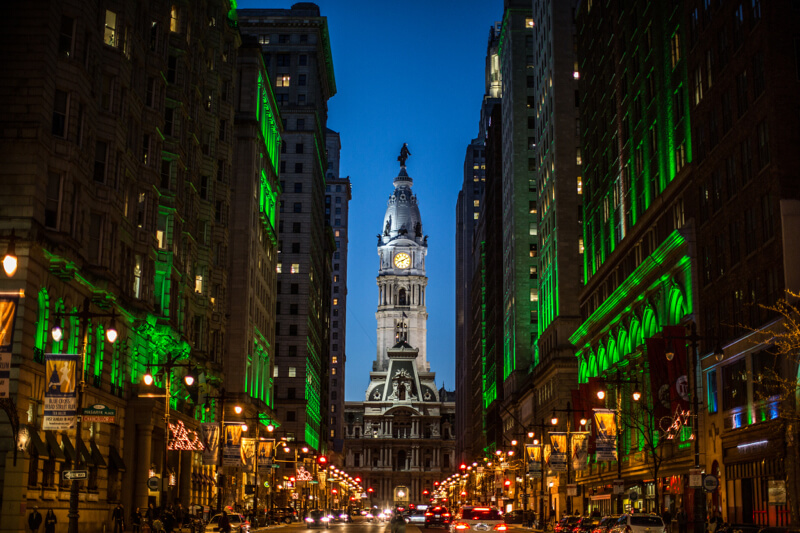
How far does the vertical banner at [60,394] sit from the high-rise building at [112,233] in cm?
18

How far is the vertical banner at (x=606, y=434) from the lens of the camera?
57875 mm

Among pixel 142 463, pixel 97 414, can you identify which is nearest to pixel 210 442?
pixel 142 463

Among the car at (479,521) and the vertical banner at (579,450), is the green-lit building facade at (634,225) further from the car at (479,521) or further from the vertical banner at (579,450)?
the car at (479,521)

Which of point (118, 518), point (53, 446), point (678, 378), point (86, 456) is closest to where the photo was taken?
point (53, 446)

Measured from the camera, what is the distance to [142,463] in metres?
59.1

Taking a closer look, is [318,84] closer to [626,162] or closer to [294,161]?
[294,161]

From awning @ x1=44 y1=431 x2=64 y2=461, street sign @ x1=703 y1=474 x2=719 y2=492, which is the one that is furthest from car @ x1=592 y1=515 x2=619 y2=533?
awning @ x1=44 y1=431 x2=64 y2=461

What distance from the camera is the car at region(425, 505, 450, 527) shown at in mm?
79562

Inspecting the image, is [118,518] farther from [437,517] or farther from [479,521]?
[437,517]

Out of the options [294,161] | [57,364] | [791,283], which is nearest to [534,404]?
[294,161]

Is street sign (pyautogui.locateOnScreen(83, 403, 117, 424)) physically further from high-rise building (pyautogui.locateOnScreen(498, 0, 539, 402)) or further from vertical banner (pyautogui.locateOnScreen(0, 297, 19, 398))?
high-rise building (pyautogui.locateOnScreen(498, 0, 539, 402))

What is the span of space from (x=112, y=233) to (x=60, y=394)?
21.1m

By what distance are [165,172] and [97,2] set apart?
16.4 m

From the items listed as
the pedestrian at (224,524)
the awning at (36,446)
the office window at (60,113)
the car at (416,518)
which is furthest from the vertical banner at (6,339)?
the car at (416,518)
